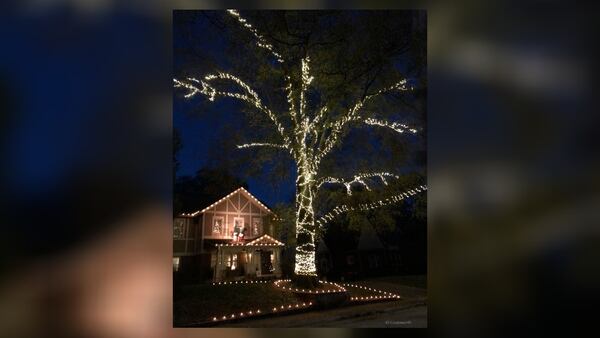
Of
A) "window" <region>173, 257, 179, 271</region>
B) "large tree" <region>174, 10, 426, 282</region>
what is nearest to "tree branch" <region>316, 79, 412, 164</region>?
"large tree" <region>174, 10, 426, 282</region>

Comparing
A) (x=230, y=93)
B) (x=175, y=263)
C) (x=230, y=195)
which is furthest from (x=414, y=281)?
(x=230, y=93)

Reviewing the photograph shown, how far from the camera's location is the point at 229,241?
13.8 ft

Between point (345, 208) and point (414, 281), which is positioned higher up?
point (345, 208)

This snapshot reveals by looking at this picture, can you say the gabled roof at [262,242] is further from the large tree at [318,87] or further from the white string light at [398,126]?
the white string light at [398,126]

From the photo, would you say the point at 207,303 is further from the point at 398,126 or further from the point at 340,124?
the point at 398,126

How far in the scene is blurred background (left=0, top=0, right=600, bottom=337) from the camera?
4145mm

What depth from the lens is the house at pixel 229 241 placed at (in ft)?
13.5

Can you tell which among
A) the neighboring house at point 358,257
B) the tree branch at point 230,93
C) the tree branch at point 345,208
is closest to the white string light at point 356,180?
the tree branch at point 345,208

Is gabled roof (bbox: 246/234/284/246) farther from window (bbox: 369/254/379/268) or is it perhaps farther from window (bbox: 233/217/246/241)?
window (bbox: 369/254/379/268)

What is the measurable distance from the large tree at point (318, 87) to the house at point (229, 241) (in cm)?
25
